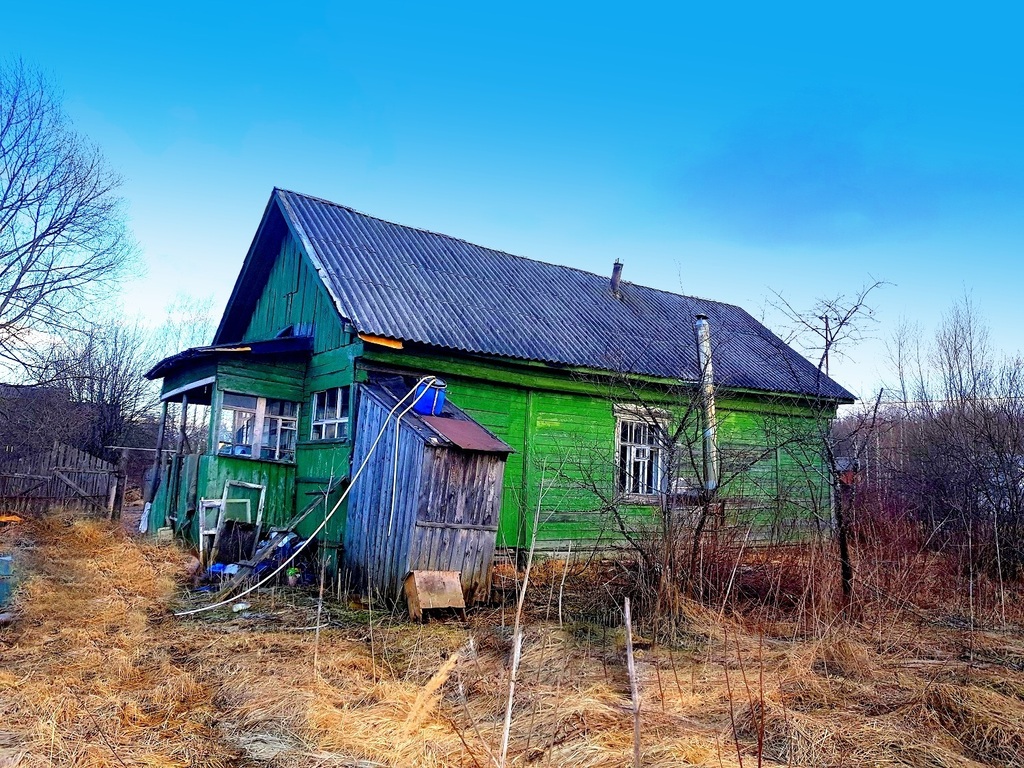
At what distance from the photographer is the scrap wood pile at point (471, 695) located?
3.84 metres

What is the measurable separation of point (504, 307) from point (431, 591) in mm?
6576

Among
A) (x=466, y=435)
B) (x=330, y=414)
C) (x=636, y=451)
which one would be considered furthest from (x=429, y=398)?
(x=636, y=451)

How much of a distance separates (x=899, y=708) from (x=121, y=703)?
501 cm

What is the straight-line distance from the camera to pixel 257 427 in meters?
11.4

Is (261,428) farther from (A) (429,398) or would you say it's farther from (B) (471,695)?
(B) (471,695)

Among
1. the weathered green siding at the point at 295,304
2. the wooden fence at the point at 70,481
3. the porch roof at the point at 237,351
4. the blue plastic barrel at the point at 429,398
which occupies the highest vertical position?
the weathered green siding at the point at 295,304

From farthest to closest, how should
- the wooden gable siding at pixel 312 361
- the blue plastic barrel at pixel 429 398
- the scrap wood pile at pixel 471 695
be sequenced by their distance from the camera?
the wooden gable siding at pixel 312 361 < the blue plastic barrel at pixel 429 398 < the scrap wood pile at pixel 471 695

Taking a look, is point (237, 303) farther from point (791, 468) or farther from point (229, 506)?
point (791, 468)

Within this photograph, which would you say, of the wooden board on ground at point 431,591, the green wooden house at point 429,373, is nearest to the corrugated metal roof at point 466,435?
the green wooden house at point 429,373

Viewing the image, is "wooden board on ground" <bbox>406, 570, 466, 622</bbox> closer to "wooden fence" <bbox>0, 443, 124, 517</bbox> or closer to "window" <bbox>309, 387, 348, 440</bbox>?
"window" <bbox>309, 387, 348, 440</bbox>

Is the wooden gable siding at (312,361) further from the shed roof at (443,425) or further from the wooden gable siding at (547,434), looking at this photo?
the wooden gable siding at (547,434)

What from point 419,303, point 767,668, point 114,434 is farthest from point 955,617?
point 114,434

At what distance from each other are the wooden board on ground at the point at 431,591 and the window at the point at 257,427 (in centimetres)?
441

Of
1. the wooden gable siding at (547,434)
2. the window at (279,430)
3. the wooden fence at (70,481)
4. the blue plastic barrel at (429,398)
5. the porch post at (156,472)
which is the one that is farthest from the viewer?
the wooden fence at (70,481)
